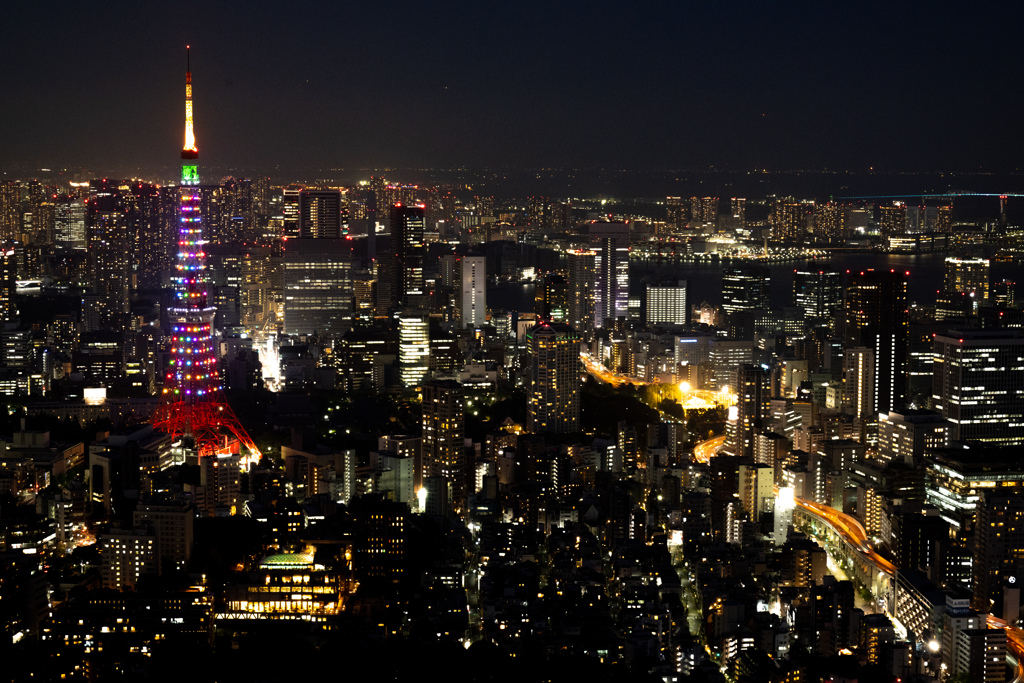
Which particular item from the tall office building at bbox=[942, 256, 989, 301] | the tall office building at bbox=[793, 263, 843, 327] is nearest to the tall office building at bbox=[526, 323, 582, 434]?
the tall office building at bbox=[793, 263, 843, 327]

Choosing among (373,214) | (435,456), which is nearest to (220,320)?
(373,214)

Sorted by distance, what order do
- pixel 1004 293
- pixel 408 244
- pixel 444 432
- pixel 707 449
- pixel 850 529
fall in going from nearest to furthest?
1. pixel 850 529
2. pixel 444 432
3. pixel 707 449
4. pixel 1004 293
5. pixel 408 244

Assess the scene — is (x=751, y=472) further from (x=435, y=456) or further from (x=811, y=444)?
(x=435, y=456)

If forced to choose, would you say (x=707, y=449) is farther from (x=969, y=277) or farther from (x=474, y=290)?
(x=474, y=290)

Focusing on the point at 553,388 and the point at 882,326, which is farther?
the point at 882,326

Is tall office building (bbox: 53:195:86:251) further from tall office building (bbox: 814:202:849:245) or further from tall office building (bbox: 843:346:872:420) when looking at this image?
tall office building (bbox: 843:346:872:420)

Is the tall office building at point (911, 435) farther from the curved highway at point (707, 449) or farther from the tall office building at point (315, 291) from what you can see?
the tall office building at point (315, 291)

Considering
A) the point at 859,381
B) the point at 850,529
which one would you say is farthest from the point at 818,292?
the point at 850,529
